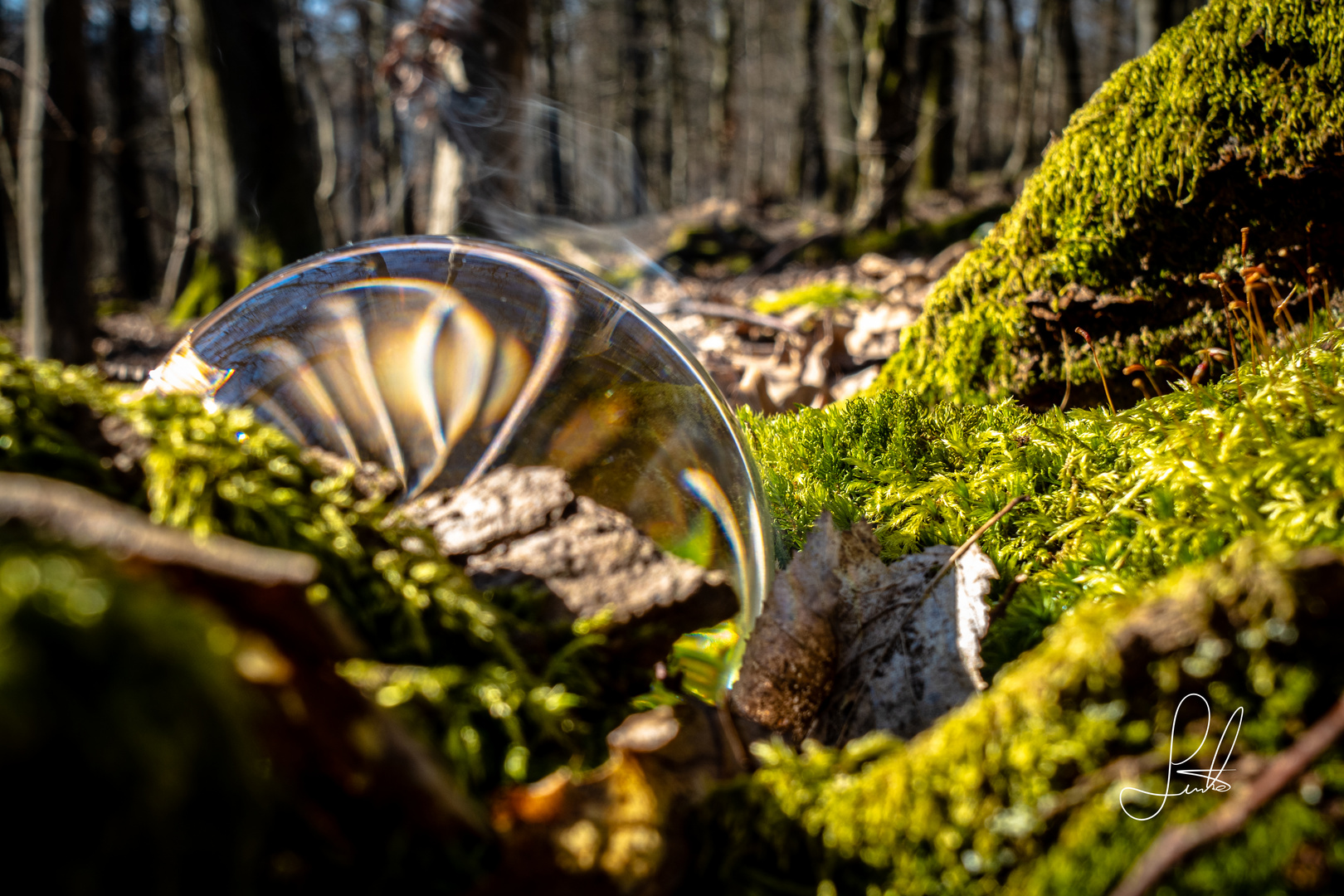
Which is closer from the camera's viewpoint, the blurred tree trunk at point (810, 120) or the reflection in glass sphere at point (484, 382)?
the reflection in glass sphere at point (484, 382)

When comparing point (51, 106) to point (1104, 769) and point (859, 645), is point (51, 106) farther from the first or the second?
point (1104, 769)

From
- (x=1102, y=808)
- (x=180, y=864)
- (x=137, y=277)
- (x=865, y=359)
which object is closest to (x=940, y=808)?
(x=1102, y=808)

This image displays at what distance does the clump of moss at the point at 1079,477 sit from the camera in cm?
147

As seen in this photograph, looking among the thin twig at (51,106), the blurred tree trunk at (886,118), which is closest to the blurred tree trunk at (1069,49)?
the blurred tree trunk at (886,118)

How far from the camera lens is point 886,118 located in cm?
1264

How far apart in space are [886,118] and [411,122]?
7.48m

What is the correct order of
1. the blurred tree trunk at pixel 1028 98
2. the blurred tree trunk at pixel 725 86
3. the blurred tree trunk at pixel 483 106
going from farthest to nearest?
the blurred tree trunk at pixel 725 86 → the blurred tree trunk at pixel 1028 98 → the blurred tree trunk at pixel 483 106

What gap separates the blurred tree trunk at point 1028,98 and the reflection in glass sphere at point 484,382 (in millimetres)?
18399

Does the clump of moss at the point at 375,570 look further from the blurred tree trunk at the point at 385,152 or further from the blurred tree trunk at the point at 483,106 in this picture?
the blurred tree trunk at the point at 385,152

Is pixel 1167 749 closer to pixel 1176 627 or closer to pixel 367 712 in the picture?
pixel 1176 627

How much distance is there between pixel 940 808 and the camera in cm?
102

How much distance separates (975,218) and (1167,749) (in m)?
12.4
